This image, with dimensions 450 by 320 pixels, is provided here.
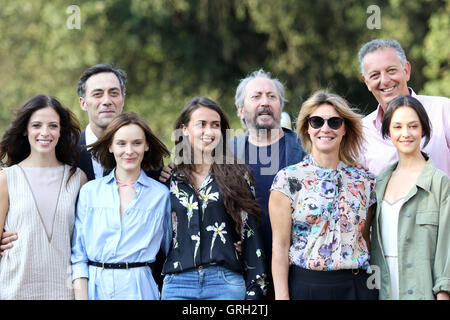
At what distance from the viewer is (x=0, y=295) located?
4.10 meters

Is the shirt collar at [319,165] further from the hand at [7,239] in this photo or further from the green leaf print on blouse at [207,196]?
the hand at [7,239]

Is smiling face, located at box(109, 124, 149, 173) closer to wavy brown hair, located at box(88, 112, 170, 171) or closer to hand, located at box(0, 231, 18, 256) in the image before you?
wavy brown hair, located at box(88, 112, 170, 171)

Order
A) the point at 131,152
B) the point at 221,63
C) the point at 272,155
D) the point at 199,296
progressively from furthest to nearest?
1. the point at 221,63
2. the point at 272,155
3. the point at 131,152
4. the point at 199,296

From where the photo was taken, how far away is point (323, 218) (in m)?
3.93

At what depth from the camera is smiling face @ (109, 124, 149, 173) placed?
430cm

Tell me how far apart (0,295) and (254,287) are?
1.56 metres

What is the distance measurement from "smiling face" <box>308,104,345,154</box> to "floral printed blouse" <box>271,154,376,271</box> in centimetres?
13

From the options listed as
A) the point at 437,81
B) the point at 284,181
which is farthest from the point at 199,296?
the point at 437,81

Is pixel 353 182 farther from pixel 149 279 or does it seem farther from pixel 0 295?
pixel 0 295

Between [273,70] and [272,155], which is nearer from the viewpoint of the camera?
[272,155]

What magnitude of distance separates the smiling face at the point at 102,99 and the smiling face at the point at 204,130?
0.94 m

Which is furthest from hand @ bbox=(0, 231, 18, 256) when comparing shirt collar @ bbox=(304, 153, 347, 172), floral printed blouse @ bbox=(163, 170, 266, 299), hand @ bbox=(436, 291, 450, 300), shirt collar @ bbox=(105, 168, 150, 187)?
hand @ bbox=(436, 291, 450, 300)

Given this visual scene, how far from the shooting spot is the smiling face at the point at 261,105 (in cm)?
503

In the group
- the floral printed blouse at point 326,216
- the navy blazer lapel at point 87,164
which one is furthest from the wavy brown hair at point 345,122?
the navy blazer lapel at point 87,164
